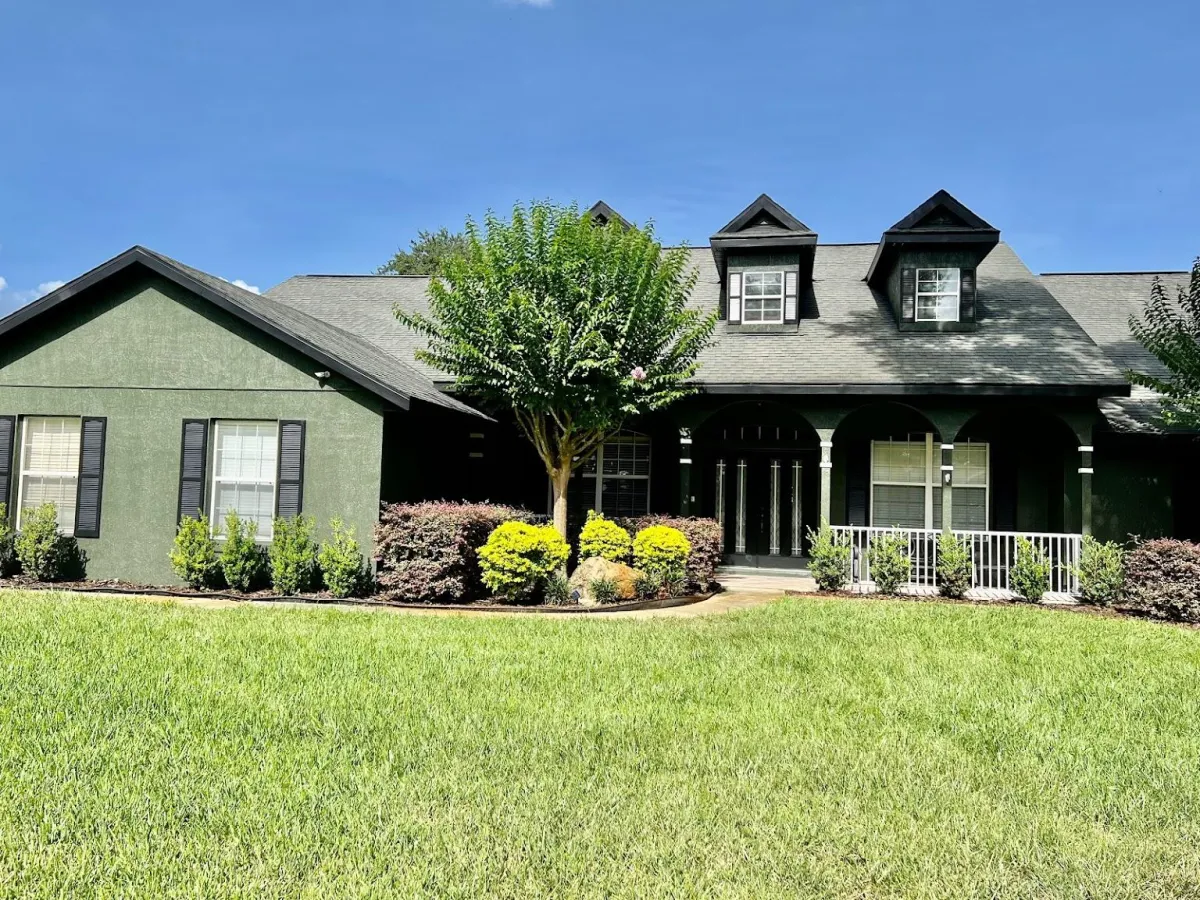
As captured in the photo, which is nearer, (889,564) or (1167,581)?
(1167,581)

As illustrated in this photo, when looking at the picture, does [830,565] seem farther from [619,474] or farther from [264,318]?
[264,318]

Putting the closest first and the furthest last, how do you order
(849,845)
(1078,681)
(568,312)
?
(849,845)
(1078,681)
(568,312)

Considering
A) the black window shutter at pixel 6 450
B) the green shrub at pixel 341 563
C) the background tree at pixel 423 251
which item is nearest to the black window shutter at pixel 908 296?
the green shrub at pixel 341 563

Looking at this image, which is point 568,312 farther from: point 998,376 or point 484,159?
point 484,159

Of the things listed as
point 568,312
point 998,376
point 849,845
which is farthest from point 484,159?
point 849,845

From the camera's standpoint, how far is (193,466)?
1073 cm

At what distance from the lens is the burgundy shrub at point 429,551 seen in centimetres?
965

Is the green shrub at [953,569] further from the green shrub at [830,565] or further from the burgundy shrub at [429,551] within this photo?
the burgundy shrub at [429,551]

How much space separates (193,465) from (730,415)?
27.9ft

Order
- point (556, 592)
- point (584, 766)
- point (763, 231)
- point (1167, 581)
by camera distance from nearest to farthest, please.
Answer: point (584, 766)
point (1167, 581)
point (556, 592)
point (763, 231)

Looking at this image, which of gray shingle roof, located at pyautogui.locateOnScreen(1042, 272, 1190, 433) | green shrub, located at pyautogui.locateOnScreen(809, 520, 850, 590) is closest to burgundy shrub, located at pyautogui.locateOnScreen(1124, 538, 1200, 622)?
gray shingle roof, located at pyautogui.locateOnScreen(1042, 272, 1190, 433)

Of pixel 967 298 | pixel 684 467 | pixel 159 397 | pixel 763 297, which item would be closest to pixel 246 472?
pixel 159 397

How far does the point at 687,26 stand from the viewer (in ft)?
38.4

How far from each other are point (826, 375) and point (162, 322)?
964cm
